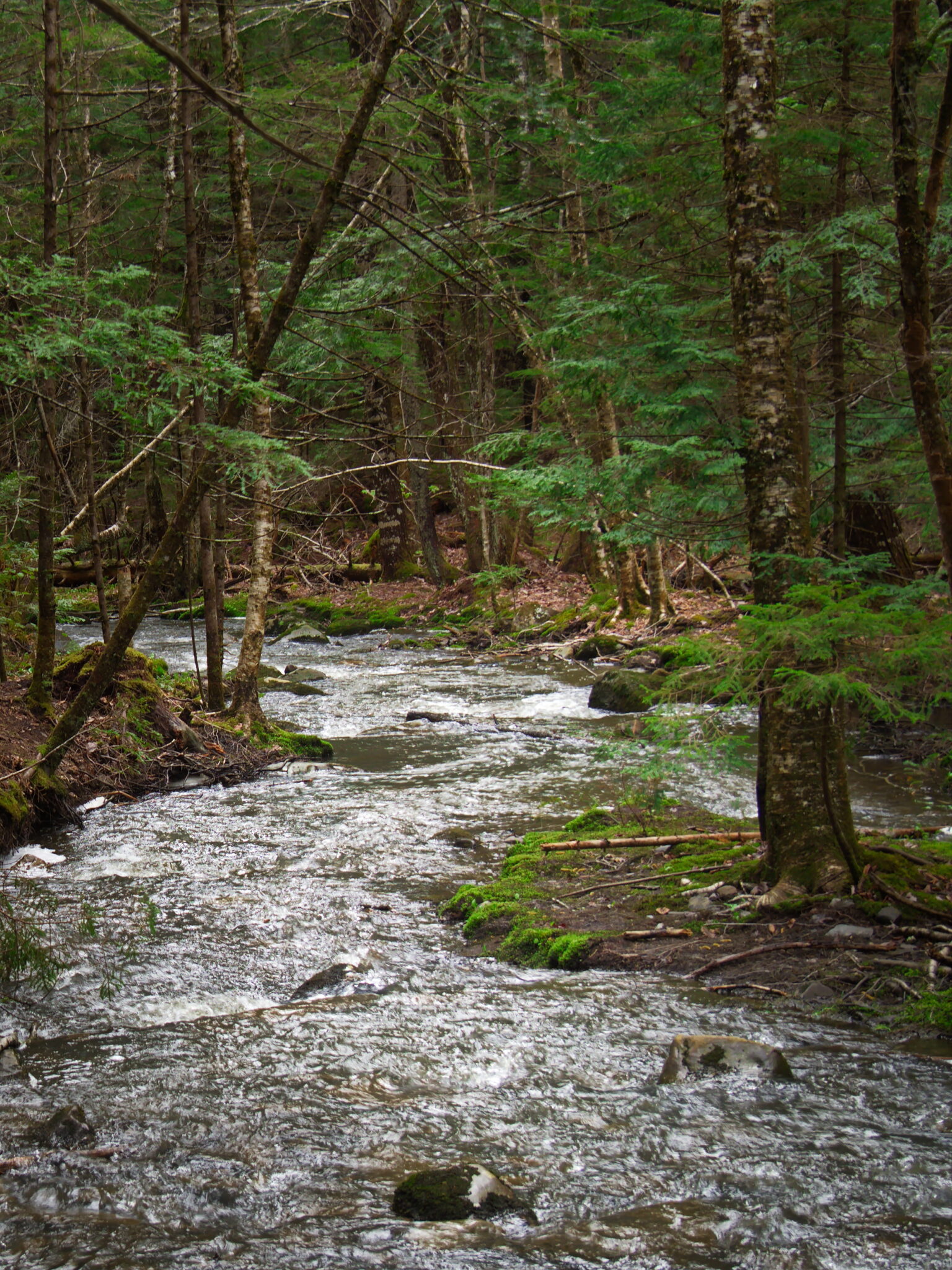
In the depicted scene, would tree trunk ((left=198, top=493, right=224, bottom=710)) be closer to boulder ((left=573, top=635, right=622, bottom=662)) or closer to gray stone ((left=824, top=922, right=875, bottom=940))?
boulder ((left=573, top=635, right=622, bottom=662))

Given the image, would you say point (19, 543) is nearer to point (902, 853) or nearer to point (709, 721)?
point (709, 721)

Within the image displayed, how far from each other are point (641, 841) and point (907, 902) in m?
2.41

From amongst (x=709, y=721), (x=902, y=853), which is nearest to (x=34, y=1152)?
(x=709, y=721)

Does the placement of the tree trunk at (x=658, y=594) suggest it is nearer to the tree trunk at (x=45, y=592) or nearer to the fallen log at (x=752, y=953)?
the tree trunk at (x=45, y=592)

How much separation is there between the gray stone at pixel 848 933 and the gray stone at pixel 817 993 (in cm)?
35

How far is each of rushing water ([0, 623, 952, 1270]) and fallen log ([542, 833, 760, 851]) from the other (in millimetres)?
717

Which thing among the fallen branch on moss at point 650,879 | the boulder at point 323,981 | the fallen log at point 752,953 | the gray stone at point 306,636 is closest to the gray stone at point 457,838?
the fallen branch on moss at point 650,879

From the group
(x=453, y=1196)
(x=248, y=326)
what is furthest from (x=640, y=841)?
(x=248, y=326)

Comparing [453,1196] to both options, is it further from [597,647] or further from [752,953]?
[597,647]

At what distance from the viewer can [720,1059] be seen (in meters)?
4.45

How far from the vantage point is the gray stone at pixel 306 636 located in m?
22.3

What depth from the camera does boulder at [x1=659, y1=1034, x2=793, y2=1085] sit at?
437 cm

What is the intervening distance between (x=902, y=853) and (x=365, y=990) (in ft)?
10.6

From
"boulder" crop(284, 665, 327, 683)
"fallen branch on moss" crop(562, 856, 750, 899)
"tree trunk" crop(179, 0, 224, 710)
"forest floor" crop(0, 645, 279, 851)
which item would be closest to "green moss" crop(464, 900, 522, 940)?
"fallen branch on moss" crop(562, 856, 750, 899)
